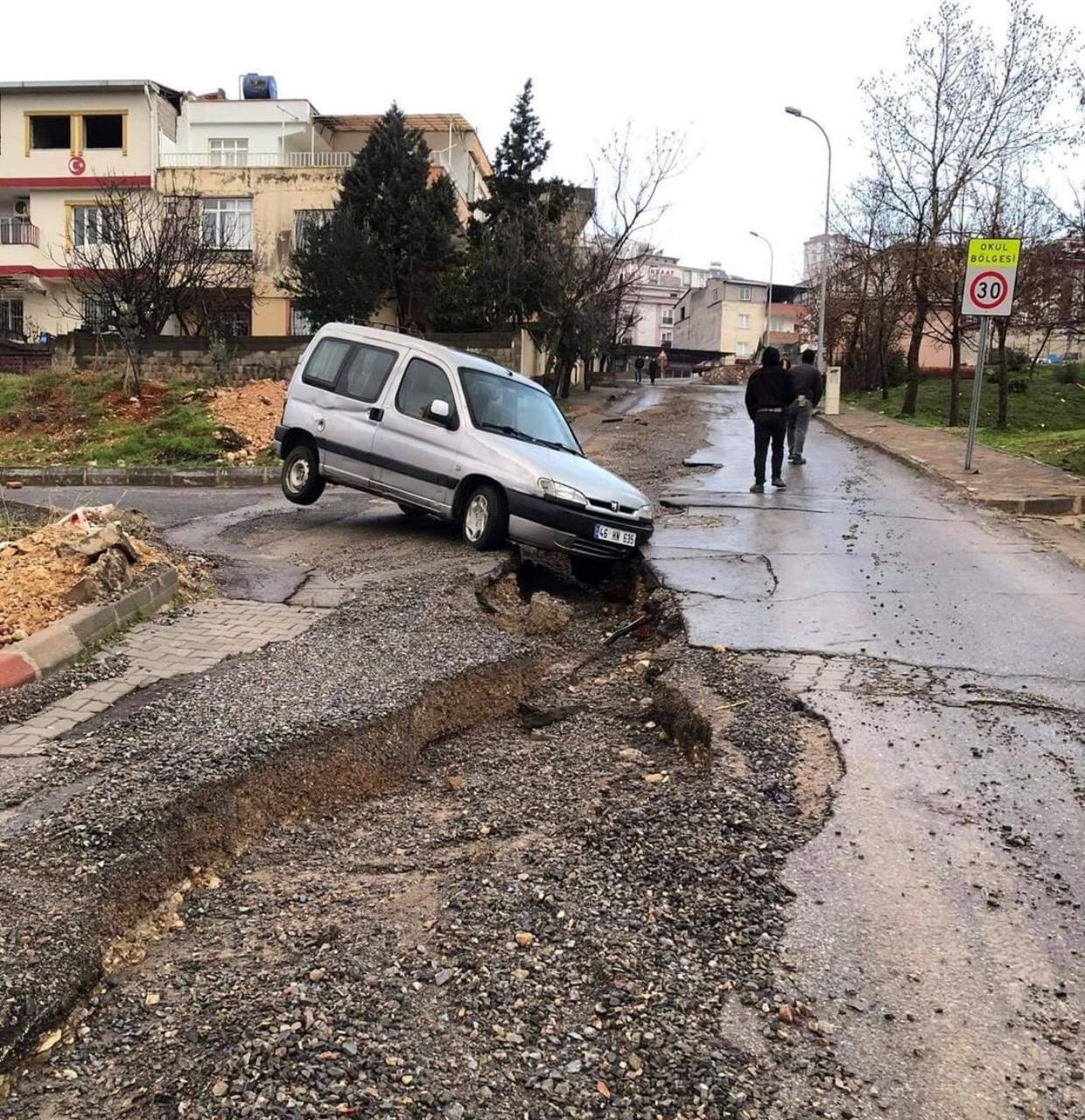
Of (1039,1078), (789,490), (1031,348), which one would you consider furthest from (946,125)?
(1031,348)

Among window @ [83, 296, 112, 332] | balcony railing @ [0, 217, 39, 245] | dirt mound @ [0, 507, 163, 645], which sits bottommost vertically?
dirt mound @ [0, 507, 163, 645]

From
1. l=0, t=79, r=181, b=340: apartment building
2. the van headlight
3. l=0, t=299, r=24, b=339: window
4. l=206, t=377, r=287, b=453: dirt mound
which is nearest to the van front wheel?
the van headlight

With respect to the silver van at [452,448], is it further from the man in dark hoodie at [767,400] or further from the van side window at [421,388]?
the man in dark hoodie at [767,400]

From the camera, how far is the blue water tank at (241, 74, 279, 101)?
139 feet

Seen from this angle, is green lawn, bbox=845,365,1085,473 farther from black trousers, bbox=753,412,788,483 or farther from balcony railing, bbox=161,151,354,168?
balcony railing, bbox=161,151,354,168

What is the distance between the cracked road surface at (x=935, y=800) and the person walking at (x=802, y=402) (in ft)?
22.5

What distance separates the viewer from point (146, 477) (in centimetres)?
1545

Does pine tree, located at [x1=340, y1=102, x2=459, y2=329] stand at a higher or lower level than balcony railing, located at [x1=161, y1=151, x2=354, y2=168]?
lower

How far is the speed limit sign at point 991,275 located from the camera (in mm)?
13336

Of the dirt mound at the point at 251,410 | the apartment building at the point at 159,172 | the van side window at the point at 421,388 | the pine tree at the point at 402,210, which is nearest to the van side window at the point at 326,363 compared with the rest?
the van side window at the point at 421,388

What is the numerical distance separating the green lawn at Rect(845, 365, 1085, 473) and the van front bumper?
9.98m

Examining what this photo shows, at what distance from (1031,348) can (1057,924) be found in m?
65.2

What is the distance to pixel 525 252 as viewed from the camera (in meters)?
29.8

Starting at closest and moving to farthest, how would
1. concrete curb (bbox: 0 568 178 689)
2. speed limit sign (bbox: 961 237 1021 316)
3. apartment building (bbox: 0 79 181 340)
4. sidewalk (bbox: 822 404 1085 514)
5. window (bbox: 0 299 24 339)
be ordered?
concrete curb (bbox: 0 568 178 689) < sidewalk (bbox: 822 404 1085 514) < speed limit sign (bbox: 961 237 1021 316) < apartment building (bbox: 0 79 181 340) < window (bbox: 0 299 24 339)
